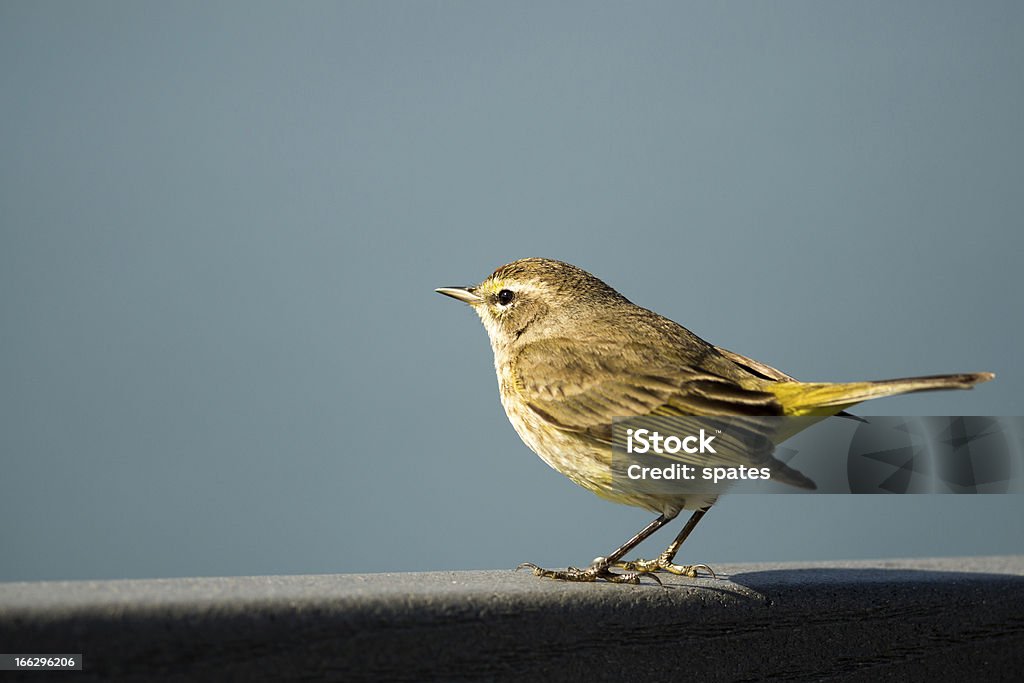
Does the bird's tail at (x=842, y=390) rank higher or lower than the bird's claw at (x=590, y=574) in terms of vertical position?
higher

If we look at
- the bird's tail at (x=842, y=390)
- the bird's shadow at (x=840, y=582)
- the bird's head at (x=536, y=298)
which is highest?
the bird's head at (x=536, y=298)

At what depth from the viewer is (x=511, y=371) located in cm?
328

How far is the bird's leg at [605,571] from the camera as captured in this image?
257cm

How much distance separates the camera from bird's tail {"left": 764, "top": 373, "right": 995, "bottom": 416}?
7.02 feet

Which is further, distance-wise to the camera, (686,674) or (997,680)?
(997,680)

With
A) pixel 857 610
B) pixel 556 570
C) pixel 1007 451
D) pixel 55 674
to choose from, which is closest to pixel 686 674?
pixel 857 610

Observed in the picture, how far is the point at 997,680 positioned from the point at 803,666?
50cm

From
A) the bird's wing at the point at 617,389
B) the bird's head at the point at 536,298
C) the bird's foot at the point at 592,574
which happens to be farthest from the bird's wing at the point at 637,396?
the bird's foot at the point at 592,574

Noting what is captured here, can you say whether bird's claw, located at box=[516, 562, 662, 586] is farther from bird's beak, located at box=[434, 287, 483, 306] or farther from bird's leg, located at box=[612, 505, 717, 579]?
bird's beak, located at box=[434, 287, 483, 306]

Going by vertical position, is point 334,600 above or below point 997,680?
above

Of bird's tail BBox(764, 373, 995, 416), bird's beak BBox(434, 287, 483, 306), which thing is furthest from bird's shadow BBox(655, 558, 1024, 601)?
bird's beak BBox(434, 287, 483, 306)

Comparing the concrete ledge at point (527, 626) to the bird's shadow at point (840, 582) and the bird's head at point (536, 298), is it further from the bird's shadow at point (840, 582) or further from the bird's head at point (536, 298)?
the bird's head at point (536, 298)

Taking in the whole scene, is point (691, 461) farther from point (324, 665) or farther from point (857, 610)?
point (324, 665)

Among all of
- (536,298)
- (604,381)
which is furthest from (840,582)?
(536,298)
